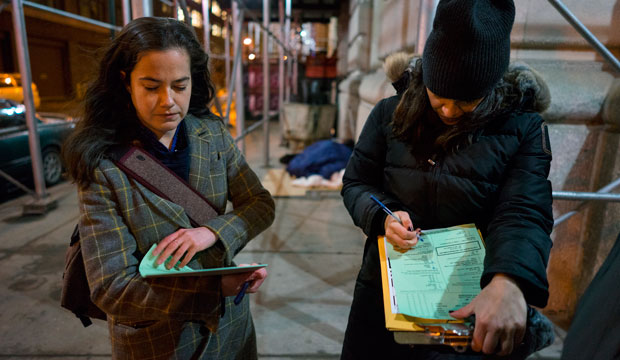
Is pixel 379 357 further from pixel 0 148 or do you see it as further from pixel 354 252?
pixel 0 148

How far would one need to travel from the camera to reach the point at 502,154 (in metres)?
1.28

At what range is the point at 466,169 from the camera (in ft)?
4.29

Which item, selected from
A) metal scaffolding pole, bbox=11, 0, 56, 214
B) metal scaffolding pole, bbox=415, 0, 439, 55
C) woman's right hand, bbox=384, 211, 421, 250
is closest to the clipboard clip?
woman's right hand, bbox=384, 211, 421, 250

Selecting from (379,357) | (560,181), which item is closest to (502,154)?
(379,357)

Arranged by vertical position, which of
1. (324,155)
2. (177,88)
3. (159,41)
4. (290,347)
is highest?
(159,41)

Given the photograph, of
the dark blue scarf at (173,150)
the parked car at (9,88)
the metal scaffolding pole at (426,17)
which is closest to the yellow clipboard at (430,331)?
the dark blue scarf at (173,150)

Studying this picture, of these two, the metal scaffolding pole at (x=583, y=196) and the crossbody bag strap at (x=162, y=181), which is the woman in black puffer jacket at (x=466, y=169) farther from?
the metal scaffolding pole at (x=583, y=196)

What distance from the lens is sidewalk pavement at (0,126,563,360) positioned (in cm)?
257

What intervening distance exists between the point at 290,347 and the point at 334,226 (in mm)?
2197

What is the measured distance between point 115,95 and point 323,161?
194 inches

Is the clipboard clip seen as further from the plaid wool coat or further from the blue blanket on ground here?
the blue blanket on ground

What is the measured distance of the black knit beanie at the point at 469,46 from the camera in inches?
44.6

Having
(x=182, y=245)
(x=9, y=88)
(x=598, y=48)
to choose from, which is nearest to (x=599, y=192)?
(x=598, y=48)

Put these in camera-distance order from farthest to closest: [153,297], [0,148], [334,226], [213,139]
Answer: [0,148], [334,226], [213,139], [153,297]
